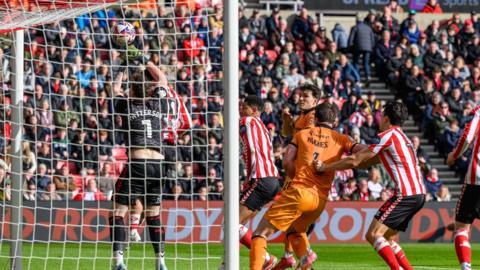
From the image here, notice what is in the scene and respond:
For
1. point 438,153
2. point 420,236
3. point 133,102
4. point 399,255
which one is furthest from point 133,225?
point 438,153

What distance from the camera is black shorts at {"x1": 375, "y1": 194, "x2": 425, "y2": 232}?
12133 mm

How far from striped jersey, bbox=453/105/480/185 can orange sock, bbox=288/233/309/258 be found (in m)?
1.85

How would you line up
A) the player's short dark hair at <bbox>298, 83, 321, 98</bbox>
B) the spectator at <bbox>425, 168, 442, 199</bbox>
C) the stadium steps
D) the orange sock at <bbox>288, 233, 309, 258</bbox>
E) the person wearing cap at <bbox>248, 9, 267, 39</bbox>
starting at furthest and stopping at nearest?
the person wearing cap at <bbox>248, 9, 267, 39</bbox>, the stadium steps, the spectator at <bbox>425, 168, 442, 199</bbox>, the player's short dark hair at <bbox>298, 83, 321, 98</bbox>, the orange sock at <bbox>288, 233, 309, 258</bbox>

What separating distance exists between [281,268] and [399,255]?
4.37 ft

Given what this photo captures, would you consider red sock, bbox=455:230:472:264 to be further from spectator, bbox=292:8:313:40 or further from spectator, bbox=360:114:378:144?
spectator, bbox=292:8:313:40

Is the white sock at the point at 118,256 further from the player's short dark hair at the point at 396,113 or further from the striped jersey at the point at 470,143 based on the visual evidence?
the striped jersey at the point at 470,143

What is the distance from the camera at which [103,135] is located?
2083 centimetres

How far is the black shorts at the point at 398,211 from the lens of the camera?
39.8ft

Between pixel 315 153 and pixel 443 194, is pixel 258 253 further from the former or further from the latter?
pixel 443 194

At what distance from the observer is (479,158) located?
496 inches

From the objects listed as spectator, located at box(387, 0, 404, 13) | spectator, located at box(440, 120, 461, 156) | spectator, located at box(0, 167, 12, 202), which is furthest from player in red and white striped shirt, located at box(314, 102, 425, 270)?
spectator, located at box(387, 0, 404, 13)

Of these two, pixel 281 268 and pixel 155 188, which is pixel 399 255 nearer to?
pixel 281 268

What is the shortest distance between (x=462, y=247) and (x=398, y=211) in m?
0.87

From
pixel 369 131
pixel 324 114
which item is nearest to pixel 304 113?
pixel 324 114
